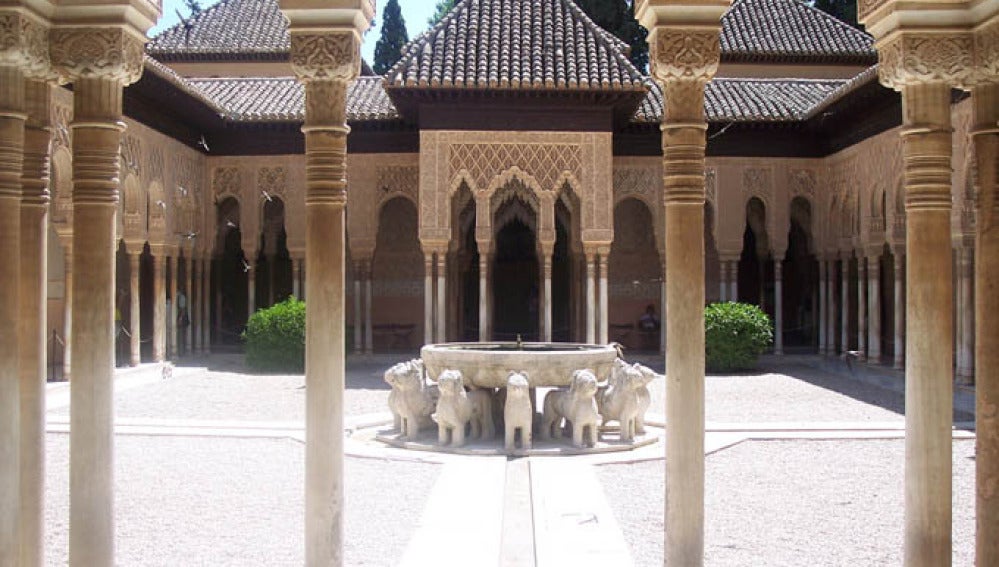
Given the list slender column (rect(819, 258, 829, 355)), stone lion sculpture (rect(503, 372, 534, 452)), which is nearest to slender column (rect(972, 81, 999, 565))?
stone lion sculpture (rect(503, 372, 534, 452))

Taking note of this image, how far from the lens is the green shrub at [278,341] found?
20031 mm

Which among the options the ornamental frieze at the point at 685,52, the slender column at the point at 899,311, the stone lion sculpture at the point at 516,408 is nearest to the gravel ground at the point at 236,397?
the stone lion sculpture at the point at 516,408

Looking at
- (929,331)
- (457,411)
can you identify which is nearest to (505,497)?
(457,411)

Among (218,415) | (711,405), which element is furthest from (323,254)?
(711,405)

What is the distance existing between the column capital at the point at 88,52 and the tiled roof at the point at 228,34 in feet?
83.8

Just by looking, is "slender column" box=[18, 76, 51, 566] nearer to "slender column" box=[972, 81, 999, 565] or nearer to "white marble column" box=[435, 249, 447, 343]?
"slender column" box=[972, 81, 999, 565]

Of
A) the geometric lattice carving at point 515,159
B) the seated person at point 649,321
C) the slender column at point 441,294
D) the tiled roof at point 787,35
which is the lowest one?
the seated person at point 649,321

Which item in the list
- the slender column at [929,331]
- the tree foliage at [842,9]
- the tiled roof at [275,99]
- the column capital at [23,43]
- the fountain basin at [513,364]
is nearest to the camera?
the column capital at [23,43]

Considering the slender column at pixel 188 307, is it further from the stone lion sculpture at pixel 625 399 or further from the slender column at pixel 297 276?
the stone lion sculpture at pixel 625 399

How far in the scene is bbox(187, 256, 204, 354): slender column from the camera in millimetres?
23484

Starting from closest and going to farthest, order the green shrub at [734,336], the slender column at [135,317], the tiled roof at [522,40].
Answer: the slender column at [135,317]
the tiled roof at [522,40]
the green shrub at [734,336]

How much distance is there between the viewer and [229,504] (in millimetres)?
7750

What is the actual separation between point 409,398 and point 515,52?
1209cm

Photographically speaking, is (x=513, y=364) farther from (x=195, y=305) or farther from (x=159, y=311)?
(x=195, y=305)
